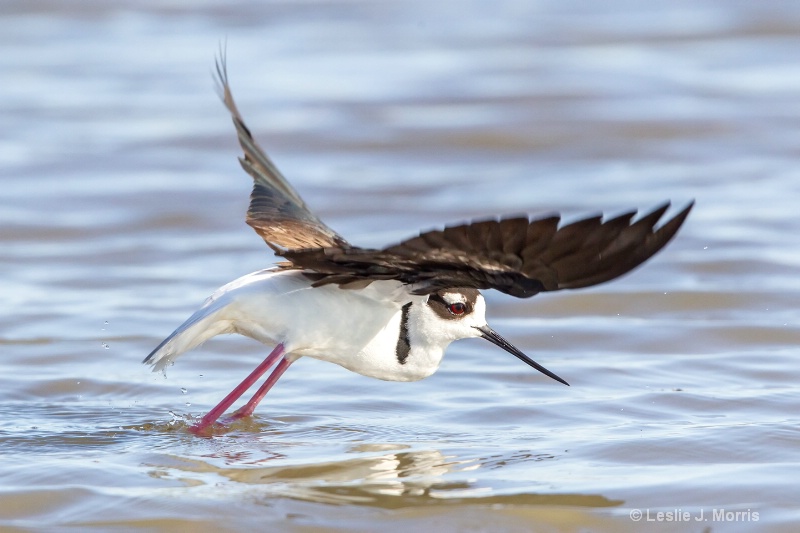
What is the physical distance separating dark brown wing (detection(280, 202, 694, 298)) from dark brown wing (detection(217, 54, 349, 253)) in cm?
112

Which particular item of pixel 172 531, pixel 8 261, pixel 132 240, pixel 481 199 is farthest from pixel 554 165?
pixel 172 531

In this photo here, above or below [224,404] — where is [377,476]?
below

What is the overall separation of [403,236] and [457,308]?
3947 mm

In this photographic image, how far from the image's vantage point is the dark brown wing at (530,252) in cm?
466

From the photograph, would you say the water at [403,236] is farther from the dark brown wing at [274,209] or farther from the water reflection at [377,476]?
the dark brown wing at [274,209]

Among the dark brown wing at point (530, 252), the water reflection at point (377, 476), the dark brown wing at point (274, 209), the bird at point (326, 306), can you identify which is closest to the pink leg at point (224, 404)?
the bird at point (326, 306)

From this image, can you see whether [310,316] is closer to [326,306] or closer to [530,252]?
[326,306]

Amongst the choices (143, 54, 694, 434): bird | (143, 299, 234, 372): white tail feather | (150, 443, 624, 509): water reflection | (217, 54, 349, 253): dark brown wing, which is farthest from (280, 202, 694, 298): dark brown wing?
(217, 54, 349, 253): dark brown wing

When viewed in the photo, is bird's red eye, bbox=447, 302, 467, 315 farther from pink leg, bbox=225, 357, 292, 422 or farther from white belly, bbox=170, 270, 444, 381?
pink leg, bbox=225, 357, 292, 422

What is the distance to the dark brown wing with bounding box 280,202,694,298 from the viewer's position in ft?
15.3

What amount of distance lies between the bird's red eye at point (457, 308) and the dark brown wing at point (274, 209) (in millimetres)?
610

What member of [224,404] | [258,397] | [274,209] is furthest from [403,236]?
Result: [224,404]

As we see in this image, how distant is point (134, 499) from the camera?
528 cm

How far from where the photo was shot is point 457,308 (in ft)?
20.2
